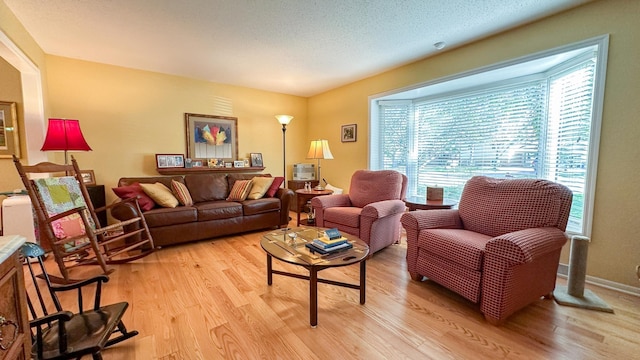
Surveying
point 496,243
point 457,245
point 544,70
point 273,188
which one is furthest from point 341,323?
point 544,70

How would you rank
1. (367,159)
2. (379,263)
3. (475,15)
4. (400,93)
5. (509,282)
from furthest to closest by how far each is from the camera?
(367,159) → (400,93) → (379,263) → (475,15) → (509,282)

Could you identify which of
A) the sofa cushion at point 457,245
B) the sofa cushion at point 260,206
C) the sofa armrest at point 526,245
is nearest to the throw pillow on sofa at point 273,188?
the sofa cushion at point 260,206

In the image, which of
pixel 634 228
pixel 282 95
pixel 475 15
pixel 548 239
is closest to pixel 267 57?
pixel 282 95

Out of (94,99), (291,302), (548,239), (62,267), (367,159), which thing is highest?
(94,99)

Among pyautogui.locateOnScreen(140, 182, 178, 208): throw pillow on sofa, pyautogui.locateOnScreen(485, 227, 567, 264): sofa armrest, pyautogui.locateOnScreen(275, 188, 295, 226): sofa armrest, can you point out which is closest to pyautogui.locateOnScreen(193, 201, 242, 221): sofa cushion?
pyautogui.locateOnScreen(140, 182, 178, 208): throw pillow on sofa

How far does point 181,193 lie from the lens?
340cm

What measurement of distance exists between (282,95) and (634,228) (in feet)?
15.4

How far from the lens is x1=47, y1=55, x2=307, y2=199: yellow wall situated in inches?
128

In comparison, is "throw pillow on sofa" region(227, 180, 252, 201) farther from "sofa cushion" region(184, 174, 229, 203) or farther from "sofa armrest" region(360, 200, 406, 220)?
"sofa armrest" region(360, 200, 406, 220)

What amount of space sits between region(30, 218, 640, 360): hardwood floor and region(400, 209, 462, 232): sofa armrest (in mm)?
490

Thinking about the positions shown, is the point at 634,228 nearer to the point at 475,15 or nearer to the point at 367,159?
the point at 475,15

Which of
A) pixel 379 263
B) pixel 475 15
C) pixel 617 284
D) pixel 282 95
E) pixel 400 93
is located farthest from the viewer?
pixel 282 95

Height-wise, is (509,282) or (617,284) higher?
(509,282)

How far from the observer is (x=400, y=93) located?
12.0ft
